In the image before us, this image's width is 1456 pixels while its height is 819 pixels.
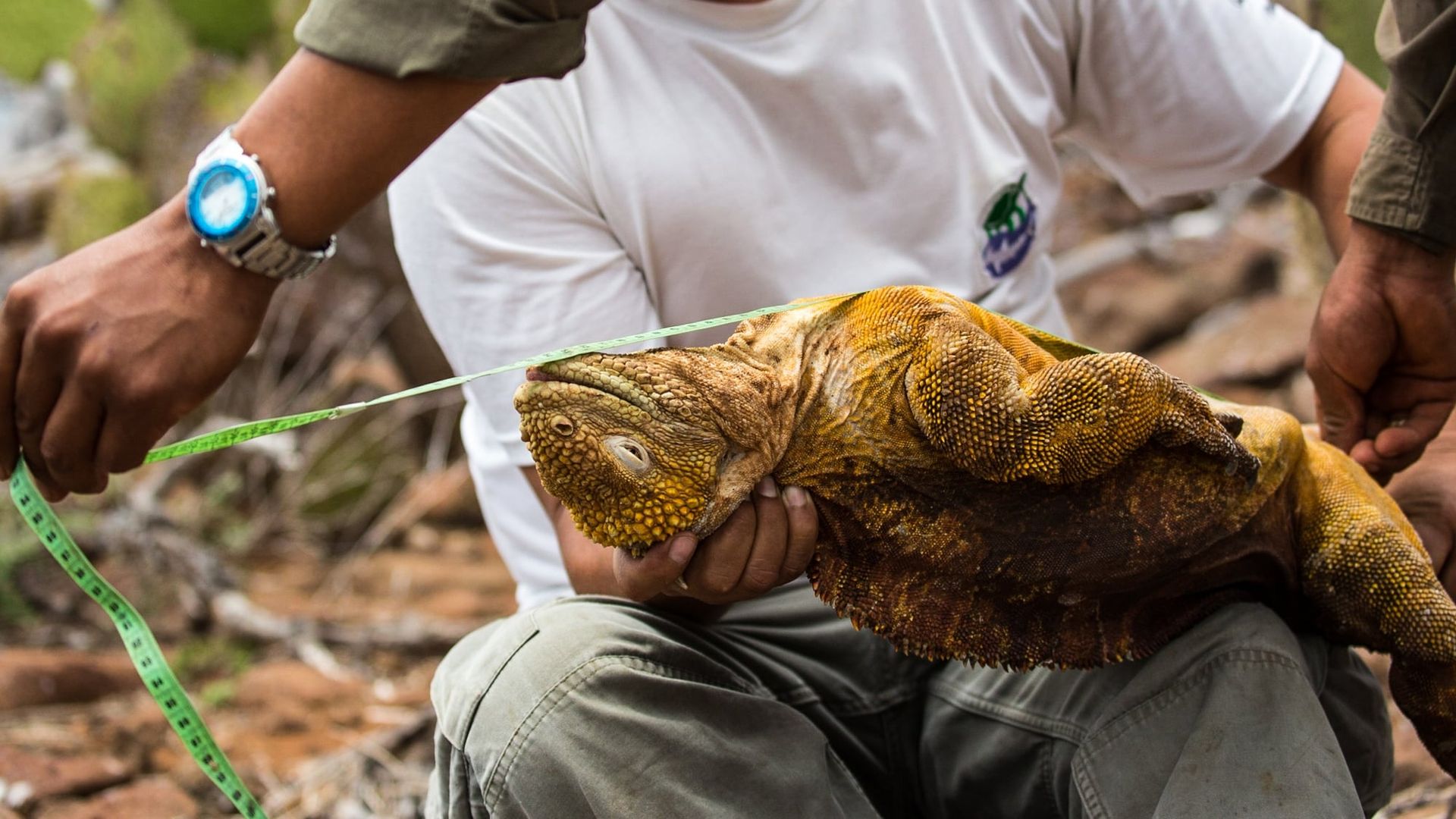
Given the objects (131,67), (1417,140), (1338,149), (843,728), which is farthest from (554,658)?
(131,67)

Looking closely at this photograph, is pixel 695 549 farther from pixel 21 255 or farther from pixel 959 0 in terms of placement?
pixel 21 255

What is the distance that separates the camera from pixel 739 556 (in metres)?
2.10

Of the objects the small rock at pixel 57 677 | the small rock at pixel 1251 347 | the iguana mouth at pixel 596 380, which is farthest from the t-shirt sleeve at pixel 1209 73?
the small rock at pixel 57 677

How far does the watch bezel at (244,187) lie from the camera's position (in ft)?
6.07

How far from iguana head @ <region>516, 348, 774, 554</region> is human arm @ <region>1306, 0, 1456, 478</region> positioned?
1.54 metres

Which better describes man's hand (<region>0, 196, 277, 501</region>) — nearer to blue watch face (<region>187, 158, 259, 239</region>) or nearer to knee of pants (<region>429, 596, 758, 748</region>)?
blue watch face (<region>187, 158, 259, 239</region>)

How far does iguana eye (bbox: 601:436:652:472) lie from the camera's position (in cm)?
194

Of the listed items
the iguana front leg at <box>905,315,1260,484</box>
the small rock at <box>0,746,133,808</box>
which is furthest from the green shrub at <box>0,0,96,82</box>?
the iguana front leg at <box>905,315,1260,484</box>

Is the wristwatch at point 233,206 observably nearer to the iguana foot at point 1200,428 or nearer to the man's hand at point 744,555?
the man's hand at point 744,555

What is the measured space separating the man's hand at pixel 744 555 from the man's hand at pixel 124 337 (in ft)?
2.49

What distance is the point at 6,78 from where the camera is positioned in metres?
13.4

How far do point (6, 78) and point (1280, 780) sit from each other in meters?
15.1

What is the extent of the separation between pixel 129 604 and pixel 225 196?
922 mm

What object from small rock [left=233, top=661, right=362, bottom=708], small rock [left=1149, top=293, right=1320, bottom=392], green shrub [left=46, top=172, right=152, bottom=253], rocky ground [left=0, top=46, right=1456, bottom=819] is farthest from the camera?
green shrub [left=46, top=172, right=152, bottom=253]
